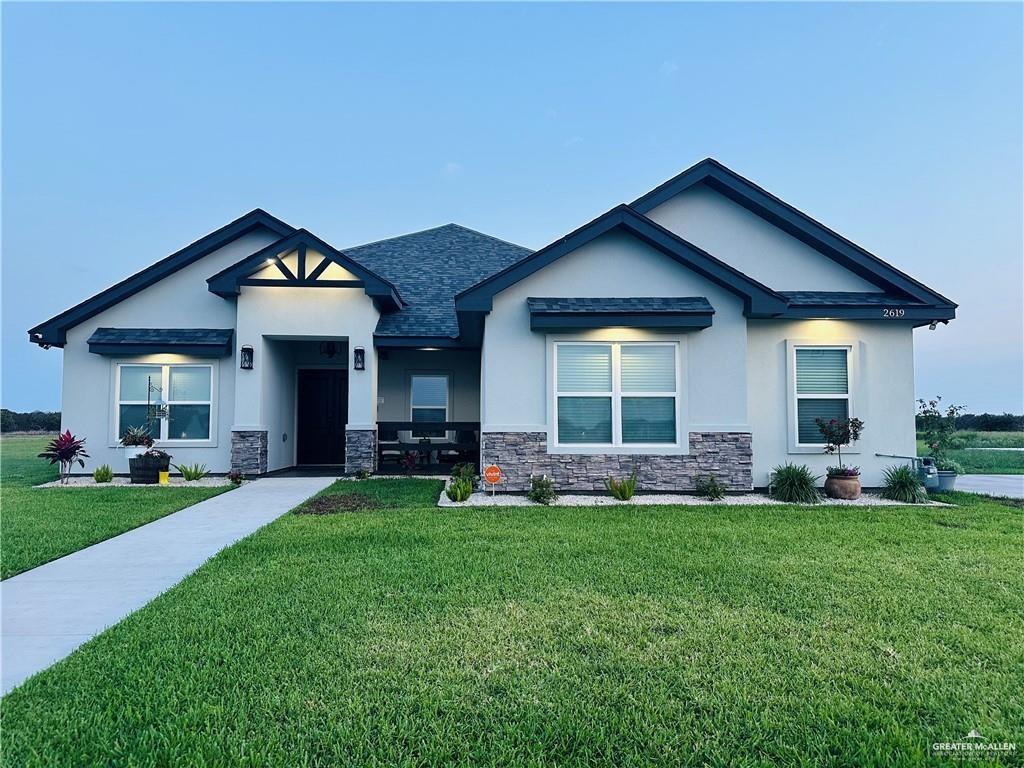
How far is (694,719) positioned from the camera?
2.58m

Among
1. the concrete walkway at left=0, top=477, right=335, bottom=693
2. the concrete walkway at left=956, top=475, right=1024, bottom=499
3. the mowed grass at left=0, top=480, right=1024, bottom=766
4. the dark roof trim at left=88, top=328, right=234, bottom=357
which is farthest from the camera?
the dark roof trim at left=88, top=328, right=234, bottom=357

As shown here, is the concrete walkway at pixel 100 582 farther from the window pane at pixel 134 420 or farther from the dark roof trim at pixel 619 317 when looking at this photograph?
the dark roof trim at pixel 619 317

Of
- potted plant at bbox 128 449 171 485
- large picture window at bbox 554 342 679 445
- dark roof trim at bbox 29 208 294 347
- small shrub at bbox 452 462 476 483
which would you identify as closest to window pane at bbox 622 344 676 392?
large picture window at bbox 554 342 679 445

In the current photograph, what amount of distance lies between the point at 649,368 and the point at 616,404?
90 centimetres

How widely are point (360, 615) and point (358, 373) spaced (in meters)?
8.78

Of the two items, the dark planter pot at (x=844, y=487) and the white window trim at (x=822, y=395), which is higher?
the white window trim at (x=822, y=395)

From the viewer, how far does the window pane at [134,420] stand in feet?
39.7

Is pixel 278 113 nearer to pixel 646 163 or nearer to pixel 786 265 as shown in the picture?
pixel 646 163

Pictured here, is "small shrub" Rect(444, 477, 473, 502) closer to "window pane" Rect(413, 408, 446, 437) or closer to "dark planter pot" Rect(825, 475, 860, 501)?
"window pane" Rect(413, 408, 446, 437)

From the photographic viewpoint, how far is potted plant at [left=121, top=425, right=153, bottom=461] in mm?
11203

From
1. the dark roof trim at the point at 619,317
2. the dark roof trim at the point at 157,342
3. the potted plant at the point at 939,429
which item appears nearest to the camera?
the dark roof trim at the point at 619,317

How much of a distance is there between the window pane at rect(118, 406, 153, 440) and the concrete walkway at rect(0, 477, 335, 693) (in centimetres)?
511

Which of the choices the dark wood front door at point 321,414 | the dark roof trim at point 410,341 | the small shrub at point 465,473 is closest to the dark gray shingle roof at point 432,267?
the dark roof trim at point 410,341

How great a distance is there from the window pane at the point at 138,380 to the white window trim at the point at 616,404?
→ 9.54 meters
